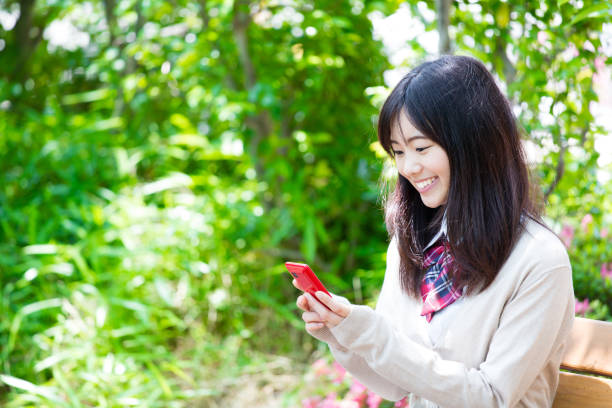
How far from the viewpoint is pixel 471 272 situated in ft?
4.55

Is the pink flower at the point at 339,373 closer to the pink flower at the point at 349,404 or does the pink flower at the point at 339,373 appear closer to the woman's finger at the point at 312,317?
the pink flower at the point at 349,404

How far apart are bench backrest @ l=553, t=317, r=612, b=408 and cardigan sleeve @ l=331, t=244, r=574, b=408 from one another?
0.22 m

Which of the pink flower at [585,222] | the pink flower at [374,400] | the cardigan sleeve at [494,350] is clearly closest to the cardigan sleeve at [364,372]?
the cardigan sleeve at [494,350]

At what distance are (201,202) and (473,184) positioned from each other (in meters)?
2.40

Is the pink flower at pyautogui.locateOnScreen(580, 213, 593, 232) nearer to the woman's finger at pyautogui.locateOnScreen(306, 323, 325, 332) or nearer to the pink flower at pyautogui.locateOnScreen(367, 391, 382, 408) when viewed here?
the pink flower at pyautogui.locateOnScreen(367, 391, 382, 408)

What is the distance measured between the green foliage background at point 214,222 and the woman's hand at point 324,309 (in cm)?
135

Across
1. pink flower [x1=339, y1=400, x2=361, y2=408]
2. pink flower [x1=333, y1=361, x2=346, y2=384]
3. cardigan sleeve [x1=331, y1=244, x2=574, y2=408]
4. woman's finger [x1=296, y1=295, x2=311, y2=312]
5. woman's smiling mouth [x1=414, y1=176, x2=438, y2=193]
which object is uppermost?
woman's smiling mouth [x1=414, y1=176, x2=438, y2=193]

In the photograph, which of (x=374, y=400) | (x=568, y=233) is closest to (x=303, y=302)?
(x=374, y=400)

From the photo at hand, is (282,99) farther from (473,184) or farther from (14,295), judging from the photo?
(473,184)

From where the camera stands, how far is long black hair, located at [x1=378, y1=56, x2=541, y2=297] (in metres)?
1.38

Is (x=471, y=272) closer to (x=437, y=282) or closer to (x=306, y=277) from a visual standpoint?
(x=437, y=282)

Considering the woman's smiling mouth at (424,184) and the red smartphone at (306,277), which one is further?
the woman's smiling mouth at (424,184)

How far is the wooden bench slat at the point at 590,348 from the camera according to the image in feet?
4.96

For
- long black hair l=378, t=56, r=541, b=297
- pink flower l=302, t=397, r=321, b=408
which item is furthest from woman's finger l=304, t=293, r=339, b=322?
pink flower l=302, t=397, r=321, b=408
